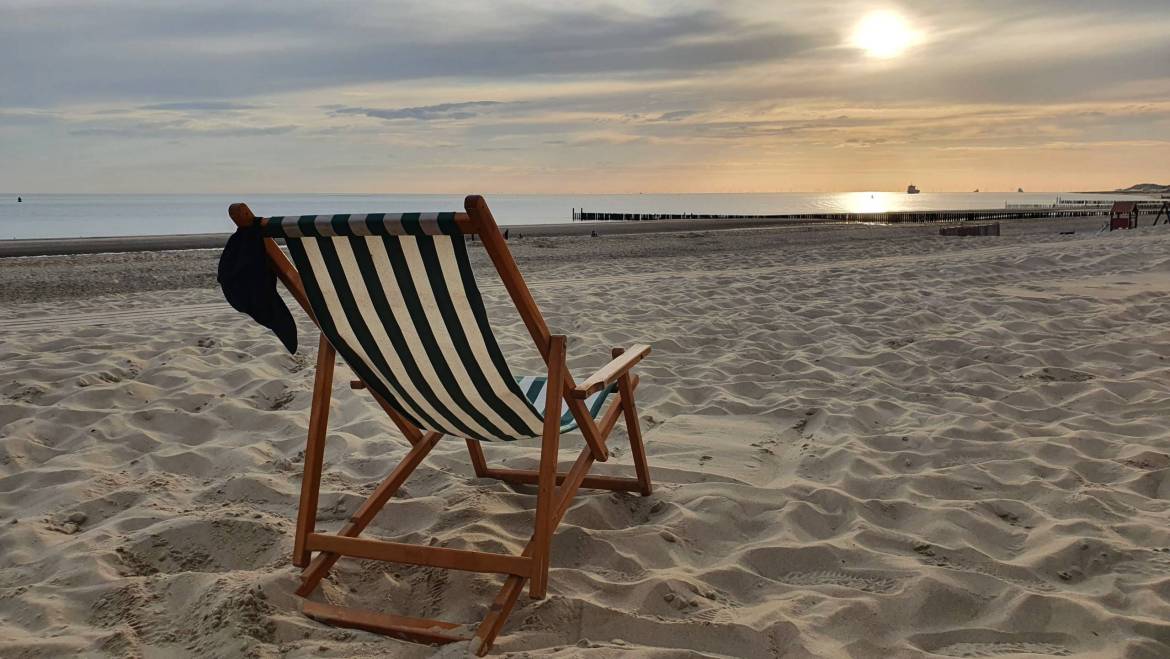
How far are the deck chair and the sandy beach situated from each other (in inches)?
4.5

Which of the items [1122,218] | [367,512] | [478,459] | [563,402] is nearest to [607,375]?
[563,402]

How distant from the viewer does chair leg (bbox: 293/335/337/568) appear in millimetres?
2268

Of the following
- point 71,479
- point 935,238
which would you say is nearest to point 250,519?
point 71,479

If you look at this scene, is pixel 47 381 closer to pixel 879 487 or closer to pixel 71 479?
pixel 71 479

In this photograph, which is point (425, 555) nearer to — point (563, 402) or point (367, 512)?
point (367, 512)

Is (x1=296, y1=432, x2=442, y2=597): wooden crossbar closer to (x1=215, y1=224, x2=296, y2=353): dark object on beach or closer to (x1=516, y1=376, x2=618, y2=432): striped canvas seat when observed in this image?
(x1=516, y1=376, x2=618, y2=432): striped canvas seat

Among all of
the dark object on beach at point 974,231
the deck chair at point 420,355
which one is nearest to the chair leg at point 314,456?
the deck chair at point 420,355

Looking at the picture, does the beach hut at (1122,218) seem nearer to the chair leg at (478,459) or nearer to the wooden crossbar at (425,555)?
the chair leg at (478,459)

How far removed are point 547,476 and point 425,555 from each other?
0.40 m

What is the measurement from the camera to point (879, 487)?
10.0ft

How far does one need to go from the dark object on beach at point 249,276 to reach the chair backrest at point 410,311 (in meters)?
0.09

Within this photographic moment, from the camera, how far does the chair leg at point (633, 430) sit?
9.37ft

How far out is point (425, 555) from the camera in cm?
219

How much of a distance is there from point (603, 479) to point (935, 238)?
16.3 metres
